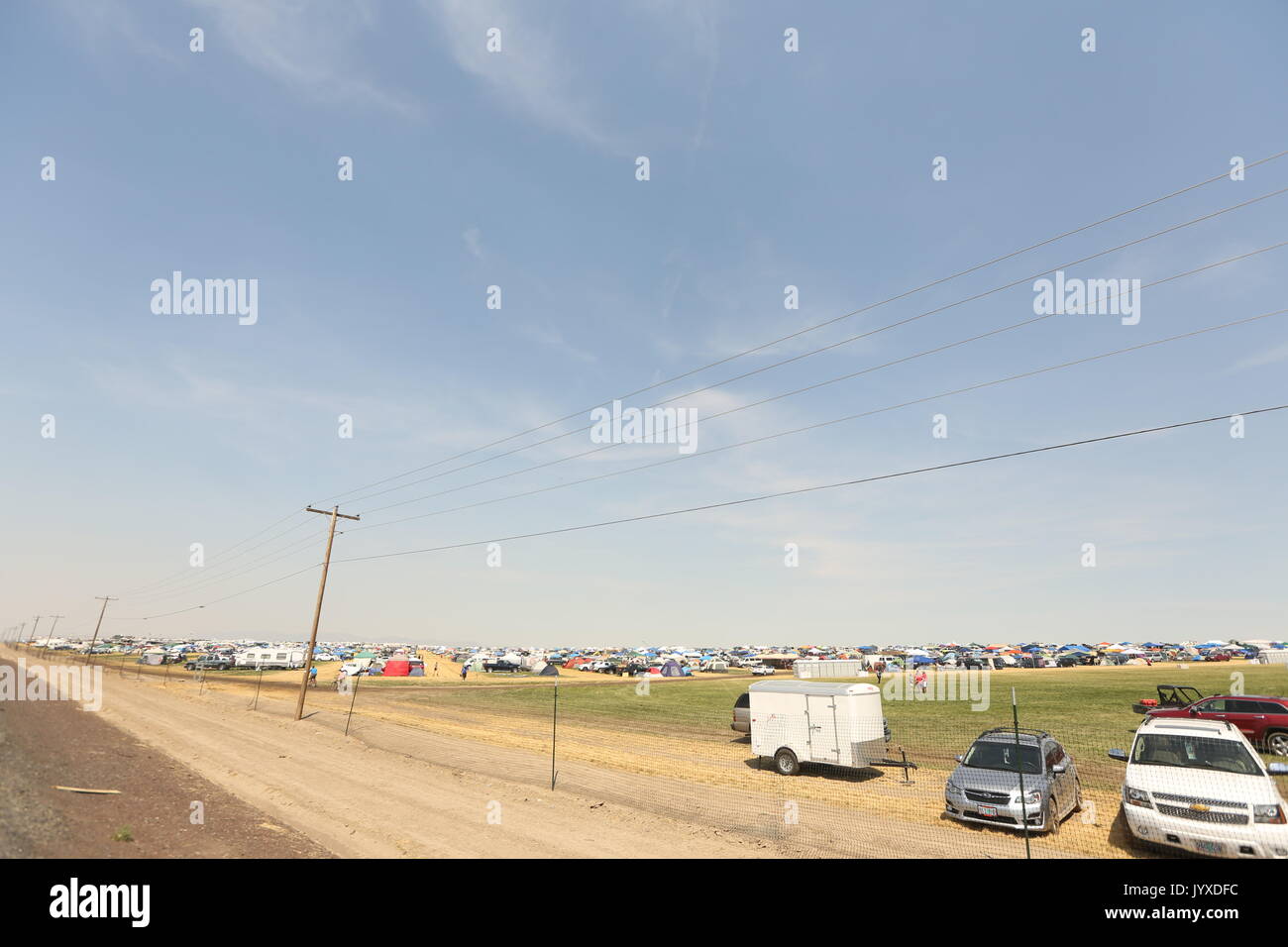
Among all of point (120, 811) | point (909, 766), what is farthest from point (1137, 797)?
point (120, 811)

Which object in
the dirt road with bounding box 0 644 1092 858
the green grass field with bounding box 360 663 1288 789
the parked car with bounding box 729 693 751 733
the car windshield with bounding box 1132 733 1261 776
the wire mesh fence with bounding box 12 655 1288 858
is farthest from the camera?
the parked car with bounding box 729 693 751 733

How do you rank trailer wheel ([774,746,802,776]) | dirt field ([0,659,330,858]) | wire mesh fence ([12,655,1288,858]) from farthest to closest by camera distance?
trailer wheel ([774,746,802,776]), wire mesh fence ([12,655,1288,858]), dirt field ([0,659,330,858])

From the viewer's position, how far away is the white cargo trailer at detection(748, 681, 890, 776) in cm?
1906

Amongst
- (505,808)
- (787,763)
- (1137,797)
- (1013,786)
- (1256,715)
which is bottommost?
(787,763)

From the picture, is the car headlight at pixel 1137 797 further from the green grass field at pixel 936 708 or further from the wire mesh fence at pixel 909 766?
the green grass field at pixel 936 708

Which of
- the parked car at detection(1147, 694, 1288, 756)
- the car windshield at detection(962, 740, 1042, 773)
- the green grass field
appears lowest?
the green grass field

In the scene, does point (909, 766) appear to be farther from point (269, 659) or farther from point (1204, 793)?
point (269, 659)

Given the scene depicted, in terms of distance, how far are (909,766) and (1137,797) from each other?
32.3 feet

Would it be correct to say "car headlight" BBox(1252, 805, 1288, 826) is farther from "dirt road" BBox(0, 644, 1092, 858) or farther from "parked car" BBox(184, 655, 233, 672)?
"parked car" BBox(184, 655, 233, 672)

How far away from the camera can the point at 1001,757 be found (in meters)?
14.4

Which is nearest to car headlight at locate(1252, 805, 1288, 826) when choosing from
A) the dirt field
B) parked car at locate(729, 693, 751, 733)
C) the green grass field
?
the green grass field
